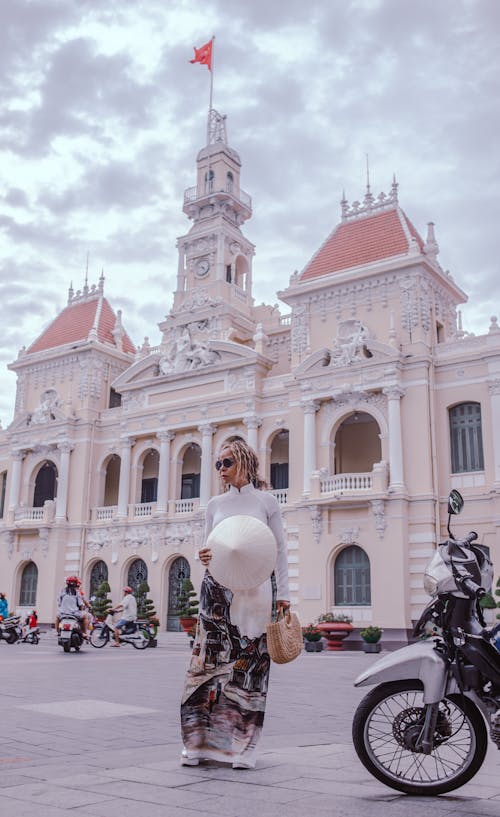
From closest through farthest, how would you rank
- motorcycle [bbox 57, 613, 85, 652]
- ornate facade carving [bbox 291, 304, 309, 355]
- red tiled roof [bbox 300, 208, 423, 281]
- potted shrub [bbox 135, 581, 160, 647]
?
motorcycle [bbox 57, 613, 85, 652], red tiled roof [bbox 300, 208, 423, 281], ornate facade carving [bbox 291, 304, 309, 355], potted shrub [bbox 135, 581, 160, 647]

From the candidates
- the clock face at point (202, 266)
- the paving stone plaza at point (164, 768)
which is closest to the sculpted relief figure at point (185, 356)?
the clock face at point (202, 266)

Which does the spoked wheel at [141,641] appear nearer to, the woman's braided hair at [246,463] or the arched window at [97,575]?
the arched window at [97,575]

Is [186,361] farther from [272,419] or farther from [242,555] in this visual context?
[242,555]

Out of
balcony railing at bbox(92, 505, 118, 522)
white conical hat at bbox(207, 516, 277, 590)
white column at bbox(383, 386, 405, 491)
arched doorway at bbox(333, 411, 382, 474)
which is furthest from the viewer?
balcony railing at bbox(92, 505, 118, 522)

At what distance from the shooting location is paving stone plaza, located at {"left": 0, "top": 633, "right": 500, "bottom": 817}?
12.8ft

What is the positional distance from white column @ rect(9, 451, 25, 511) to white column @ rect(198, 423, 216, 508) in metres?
10.5

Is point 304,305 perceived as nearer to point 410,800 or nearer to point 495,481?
point 495,481

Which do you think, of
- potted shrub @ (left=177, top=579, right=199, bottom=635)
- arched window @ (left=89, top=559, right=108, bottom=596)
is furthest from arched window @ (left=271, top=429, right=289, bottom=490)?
arched window @ (left=89, top=559, right=108, bottom=596)

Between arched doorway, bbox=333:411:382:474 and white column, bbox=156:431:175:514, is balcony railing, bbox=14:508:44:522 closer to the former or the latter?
white column, bbox=156:431:175:514

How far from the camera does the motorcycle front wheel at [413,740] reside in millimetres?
4344

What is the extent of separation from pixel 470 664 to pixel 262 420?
85.0 feet

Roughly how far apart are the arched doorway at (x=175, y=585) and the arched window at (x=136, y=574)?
48.2 inches

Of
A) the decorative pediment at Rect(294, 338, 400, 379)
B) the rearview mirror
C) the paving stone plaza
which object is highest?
the decorative pediment at Rect(294, 338, 400, 379)

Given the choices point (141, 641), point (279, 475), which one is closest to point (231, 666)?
point (141, 641)
